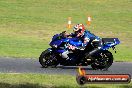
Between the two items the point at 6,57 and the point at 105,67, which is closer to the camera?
the point at 105,67

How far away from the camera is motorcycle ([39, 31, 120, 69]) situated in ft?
55.0

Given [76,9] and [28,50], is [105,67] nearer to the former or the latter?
[28,50]

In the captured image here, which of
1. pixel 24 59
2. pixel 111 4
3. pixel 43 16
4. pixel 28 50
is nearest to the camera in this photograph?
pixel 24 59

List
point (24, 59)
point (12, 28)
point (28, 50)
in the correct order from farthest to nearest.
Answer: point (12, 28) → point (28, 50) → point (24, 59)

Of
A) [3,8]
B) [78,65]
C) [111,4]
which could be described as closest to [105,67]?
[78,65]

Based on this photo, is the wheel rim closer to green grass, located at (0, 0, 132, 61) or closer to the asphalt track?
the asphalt track

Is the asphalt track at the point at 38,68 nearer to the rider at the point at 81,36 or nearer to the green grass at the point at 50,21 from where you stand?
the rider at the point at 81,36

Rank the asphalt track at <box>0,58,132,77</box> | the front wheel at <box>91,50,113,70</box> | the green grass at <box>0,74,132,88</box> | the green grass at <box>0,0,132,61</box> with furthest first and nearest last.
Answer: the green grass at <box>0,0,132,61</box>, the front wheel at <box>91,50,113,70</box>, the asphalt track at <box>0,58,132,77</box>, the green grass at <box>0,74,132,88</box>

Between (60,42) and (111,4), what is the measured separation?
25904 mm

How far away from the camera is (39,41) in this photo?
85.8ft

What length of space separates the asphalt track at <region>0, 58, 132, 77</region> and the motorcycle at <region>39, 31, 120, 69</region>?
24 cm

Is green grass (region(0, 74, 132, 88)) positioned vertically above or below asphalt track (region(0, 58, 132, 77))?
above

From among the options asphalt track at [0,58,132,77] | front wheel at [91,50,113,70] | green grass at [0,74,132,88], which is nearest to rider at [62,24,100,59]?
front wheel at [91,50,113,70]

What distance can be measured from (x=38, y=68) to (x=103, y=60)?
7.27 feet
